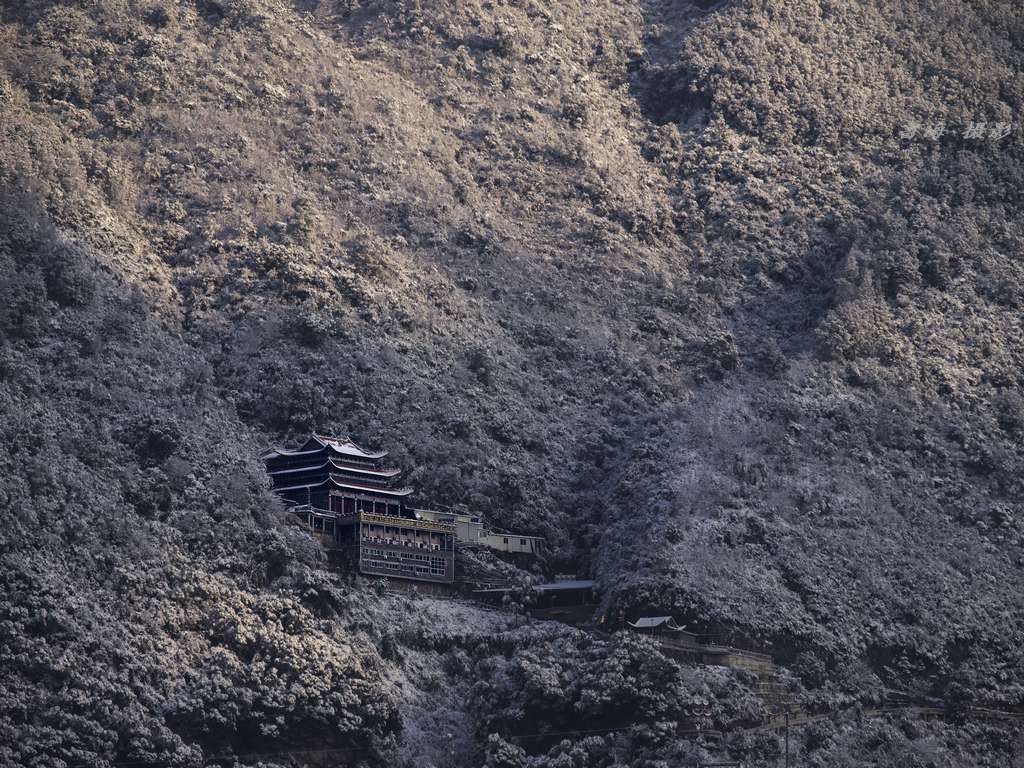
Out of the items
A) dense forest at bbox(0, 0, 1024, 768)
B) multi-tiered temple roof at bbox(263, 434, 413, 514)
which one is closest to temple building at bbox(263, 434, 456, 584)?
multi-tiered temple roof at bbox(263, 434, 413, 514)

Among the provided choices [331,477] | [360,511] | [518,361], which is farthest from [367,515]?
[518,361]

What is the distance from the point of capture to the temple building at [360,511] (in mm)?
67312

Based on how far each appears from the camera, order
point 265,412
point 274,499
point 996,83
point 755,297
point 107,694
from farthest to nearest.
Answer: point 996,83 < point 755,297 < point 265,412 < point 274,499 < point 107,694

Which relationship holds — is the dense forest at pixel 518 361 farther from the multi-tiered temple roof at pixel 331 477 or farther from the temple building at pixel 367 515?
the multi-tiered temple roof at pixel 331 477

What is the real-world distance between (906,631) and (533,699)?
16204 millimetres

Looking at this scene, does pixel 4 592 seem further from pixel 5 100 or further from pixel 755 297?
pixel 755 297

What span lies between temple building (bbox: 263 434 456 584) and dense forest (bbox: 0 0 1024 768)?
151 centimetres

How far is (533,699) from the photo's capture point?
61031 mm

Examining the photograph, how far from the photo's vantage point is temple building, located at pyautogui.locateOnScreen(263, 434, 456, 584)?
6731cm

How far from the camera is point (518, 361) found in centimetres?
7912

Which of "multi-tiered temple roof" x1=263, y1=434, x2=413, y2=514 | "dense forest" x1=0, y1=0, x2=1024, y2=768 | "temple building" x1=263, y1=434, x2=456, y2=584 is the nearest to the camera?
"dense forest" x1=0, y1=0, x2=1024, y2=768

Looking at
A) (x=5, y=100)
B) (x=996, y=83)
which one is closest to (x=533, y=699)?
(x=5, y=100)

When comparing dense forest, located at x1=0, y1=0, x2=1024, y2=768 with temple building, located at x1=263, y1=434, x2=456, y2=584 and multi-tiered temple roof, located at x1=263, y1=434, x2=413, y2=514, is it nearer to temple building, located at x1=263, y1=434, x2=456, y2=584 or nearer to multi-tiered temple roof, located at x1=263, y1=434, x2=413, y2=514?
temple building, located at x1=263, y1=434, x2=456, y2=584

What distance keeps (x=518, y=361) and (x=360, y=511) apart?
13.8m
